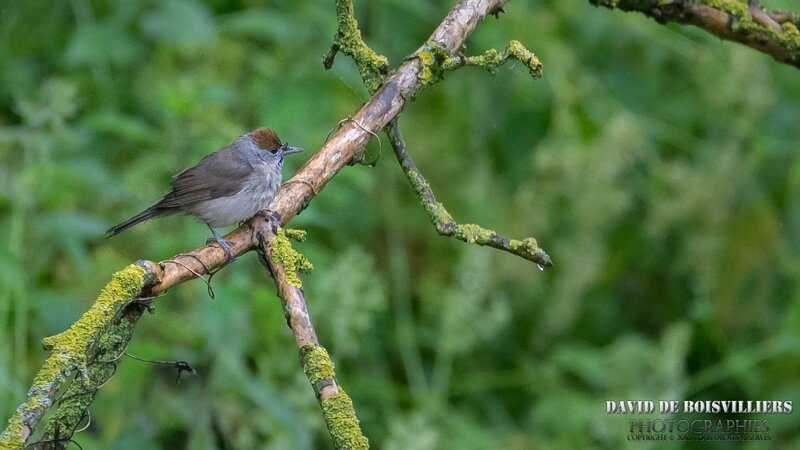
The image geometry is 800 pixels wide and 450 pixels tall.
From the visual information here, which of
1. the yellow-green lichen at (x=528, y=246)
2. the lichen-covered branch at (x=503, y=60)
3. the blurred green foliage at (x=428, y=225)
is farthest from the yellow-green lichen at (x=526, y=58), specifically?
the blurred green foliage at (x=428, y=225)

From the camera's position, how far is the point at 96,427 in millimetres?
4629

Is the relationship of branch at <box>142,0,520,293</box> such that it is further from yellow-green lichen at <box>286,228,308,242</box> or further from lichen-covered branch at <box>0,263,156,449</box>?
lichen-covered branch at <box>0,263,156,449</box>

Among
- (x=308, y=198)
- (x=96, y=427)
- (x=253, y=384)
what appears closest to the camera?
(x=308, y=198)

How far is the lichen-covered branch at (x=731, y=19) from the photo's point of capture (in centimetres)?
373

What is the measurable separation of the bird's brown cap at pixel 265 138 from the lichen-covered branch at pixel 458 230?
1.50 m

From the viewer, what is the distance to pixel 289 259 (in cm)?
275

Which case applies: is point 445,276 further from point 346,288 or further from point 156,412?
point 156,412

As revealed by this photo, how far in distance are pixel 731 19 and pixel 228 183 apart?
2.02 meters

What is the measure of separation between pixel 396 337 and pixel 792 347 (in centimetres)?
214

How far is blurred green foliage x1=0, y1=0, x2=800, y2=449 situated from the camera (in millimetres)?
4500

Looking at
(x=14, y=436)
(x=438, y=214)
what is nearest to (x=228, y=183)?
(x=438, y=214)

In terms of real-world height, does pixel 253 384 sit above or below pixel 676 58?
below

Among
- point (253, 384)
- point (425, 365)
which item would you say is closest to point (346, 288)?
point (253, 384)

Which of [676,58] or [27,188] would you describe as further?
[676,58]
